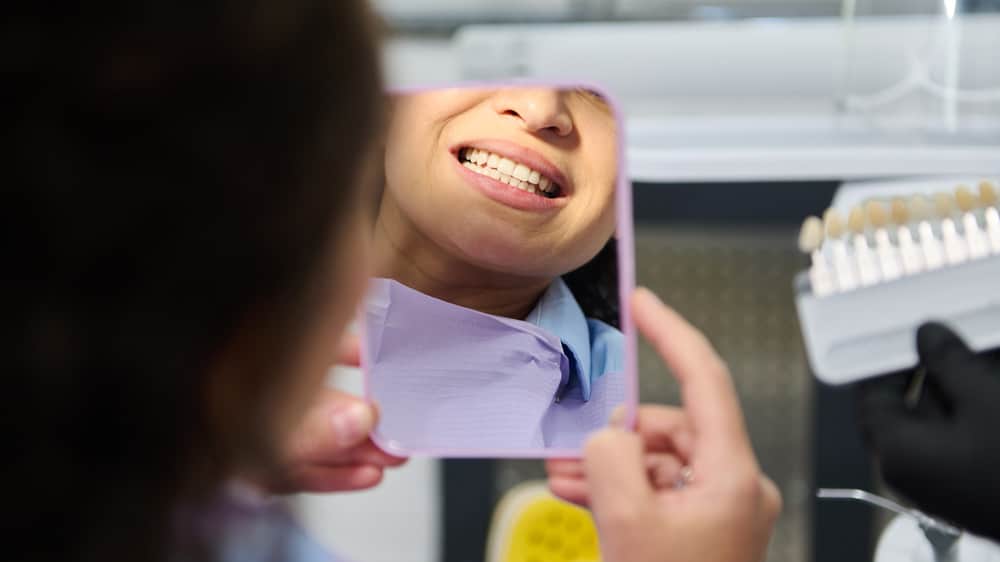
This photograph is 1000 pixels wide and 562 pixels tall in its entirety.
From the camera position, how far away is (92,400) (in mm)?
236

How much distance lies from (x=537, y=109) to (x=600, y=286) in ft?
0.29

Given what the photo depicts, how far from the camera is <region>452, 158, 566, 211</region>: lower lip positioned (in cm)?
47

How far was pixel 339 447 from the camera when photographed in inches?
19.1

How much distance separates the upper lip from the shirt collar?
0.05 m

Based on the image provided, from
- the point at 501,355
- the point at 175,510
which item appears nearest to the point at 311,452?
the point at 501,355

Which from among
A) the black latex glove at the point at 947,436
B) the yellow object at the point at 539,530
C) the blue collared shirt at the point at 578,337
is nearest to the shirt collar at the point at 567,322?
the blue collared shirt at the point at 578,337

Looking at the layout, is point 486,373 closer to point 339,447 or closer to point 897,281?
point 339,447

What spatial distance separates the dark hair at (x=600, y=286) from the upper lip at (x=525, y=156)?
4 cm

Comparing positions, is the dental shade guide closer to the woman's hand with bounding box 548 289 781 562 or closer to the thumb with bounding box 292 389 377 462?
the woman's hand with bounding box 548 289 781 562

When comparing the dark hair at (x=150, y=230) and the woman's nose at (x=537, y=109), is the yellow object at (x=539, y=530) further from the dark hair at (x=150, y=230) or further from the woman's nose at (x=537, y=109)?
the dark hair at (x=150, y=230)

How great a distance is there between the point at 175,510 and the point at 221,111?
11 cm

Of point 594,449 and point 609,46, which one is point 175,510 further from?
point 609,46

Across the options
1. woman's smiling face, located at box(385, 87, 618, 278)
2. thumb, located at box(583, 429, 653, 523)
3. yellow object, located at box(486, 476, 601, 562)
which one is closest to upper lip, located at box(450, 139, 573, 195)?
woman's smiling face, located at box(385, 87, 618, 278)

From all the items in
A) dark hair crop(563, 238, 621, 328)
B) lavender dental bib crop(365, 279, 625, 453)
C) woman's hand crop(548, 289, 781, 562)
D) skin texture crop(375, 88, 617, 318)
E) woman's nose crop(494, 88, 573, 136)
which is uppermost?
woman's nose crop(494, 88, 573, 136)
